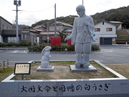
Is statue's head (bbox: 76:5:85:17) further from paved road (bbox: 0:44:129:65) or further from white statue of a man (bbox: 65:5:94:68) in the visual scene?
paved road (bbox: 0:44:129:65)

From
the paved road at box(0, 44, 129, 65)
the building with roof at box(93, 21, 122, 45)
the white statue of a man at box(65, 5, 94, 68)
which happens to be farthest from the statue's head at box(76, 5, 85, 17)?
the building with roof at box(93, 21, 122, 45)

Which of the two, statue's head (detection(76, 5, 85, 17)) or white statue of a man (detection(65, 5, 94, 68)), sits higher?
statue's head (detection(76, 5, 85, 17))

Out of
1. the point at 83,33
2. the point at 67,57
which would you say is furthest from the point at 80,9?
the point at 67,57

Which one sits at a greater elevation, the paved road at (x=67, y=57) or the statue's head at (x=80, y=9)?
the statue's head at (x=80, y=9)

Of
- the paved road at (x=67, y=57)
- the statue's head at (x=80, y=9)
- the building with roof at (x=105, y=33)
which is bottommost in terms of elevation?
the paved road at (x=67, y=57)

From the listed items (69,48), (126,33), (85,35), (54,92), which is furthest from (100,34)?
(54,92)

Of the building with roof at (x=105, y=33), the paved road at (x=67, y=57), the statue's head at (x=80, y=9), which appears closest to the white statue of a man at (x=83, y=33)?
the statue's head at (x=80, y=9)

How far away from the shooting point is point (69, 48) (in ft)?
55.4

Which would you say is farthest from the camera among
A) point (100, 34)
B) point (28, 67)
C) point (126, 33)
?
point (126, 33)

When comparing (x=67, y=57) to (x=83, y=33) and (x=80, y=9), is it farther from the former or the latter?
(x=80, y=9)

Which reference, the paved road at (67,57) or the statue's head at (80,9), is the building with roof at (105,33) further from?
the statue's head at (80,9)

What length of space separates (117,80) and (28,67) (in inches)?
121

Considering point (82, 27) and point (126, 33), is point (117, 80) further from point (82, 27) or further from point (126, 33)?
point (126, 33)

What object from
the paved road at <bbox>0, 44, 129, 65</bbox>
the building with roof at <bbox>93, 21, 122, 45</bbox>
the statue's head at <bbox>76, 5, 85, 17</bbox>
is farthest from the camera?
the building with roof at <bbox>93, 21, 122, 45</bbox>
